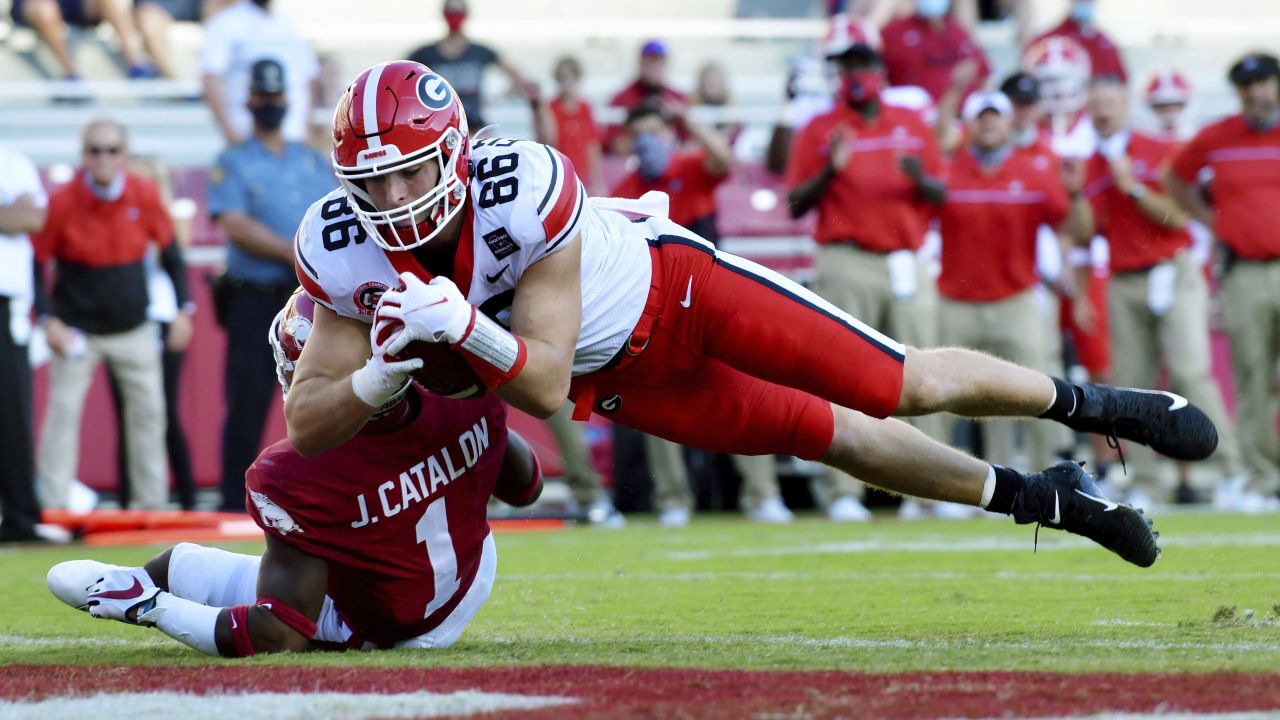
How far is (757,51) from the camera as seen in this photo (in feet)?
45.2

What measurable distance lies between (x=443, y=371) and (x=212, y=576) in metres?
0.82

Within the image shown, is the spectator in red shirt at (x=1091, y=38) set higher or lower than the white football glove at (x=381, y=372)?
higher

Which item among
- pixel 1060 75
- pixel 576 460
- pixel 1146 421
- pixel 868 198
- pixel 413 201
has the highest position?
pixel 1060 75


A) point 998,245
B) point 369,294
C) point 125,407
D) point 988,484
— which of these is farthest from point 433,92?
point 998,245

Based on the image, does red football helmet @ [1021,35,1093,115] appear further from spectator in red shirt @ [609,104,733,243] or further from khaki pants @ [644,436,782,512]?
khaki pants @ [644,436,782,512]

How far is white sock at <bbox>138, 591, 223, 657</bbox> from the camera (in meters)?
3.64

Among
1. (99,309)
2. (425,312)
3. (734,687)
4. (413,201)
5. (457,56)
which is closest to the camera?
(734,687)

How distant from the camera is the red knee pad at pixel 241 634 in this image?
3602 mm

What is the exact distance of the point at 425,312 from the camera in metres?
3.35

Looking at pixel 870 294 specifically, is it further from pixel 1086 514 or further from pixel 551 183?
pixel 551 183

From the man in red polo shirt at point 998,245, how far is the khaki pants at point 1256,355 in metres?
0.95

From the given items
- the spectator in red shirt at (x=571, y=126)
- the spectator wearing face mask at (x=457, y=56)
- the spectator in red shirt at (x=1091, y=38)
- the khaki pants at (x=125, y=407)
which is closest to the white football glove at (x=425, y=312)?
the khaki pants at (x=125, y=407)

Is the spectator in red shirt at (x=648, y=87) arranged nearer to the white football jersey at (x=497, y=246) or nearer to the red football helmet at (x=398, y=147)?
the white football jersey at (x=497, y=246)

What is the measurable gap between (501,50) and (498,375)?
1012 centimetres
